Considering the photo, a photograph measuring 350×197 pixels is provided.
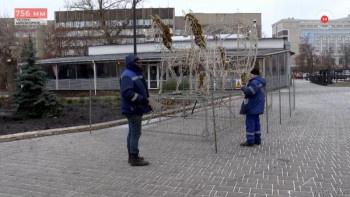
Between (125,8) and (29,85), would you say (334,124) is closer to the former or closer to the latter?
(29,85)

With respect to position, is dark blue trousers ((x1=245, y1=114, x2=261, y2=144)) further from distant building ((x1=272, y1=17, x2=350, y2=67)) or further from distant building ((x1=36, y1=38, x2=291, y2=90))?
distant building ((x1=272, y1=17, x2=350, y2=67))

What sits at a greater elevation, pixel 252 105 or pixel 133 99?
pixel 133 99

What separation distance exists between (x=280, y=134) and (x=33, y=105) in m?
8.13

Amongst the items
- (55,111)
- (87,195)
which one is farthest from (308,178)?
(55,111)

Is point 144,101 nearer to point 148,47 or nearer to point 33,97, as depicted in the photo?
point 33,97

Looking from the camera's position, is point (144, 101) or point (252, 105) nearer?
point (144, 101)

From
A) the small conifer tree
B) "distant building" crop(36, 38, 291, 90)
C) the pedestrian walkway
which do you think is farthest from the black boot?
"distant building" crop(36, 38, 291, 90)

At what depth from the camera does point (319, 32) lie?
119 m

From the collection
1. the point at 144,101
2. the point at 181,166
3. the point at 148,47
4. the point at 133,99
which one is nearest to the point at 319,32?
the point at 148,47

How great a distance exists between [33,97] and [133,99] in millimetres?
8050

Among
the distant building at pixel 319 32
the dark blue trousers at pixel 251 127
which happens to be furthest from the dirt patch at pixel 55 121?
the distant building at pixel 319 32

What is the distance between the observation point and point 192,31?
11.4m

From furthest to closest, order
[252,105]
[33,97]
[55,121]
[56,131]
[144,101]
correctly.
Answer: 1. [33,97]
2. [55,121]
3. [56,131]
4. [252,105]
5. [144,101]

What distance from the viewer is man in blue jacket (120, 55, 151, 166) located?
21.5ft
